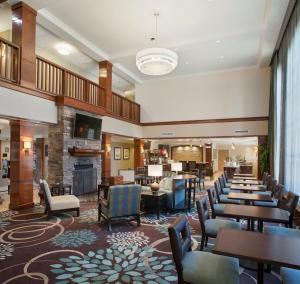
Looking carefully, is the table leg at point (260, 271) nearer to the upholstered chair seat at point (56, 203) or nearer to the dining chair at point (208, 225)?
the dining chair at point (208, 225)

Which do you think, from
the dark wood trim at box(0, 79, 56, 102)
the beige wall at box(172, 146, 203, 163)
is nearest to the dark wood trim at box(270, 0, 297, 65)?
the dark wood trim at box(0, 79, 56, 102)

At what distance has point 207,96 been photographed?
10711mm

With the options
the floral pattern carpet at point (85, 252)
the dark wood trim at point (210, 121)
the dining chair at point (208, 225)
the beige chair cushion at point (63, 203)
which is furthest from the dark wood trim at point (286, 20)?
the beige chair cushion at point (63, 203)

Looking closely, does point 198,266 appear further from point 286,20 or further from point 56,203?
point 286,20

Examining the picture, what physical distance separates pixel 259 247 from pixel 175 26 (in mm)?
6735

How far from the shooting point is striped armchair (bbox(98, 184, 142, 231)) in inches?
181

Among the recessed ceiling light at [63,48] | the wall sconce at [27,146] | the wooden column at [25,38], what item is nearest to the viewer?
the wooden column at [25,38]

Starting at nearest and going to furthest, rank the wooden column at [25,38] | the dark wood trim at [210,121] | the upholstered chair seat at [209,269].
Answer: the upholstered chair seat at [209,269] < the wooden column at [25,38] < the dark wood trim at [210,121]

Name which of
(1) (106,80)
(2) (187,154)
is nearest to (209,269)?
(1) (106,80)

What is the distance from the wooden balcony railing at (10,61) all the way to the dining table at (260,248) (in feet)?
19.0

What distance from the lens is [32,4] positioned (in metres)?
5.91

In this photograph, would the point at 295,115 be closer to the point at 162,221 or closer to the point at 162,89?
the point at 162,221

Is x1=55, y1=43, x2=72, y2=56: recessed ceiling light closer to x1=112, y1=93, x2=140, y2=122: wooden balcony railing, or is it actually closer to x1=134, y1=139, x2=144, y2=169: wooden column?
x1=112, y1=93, x2=140, y2=122: wooden balcony railing

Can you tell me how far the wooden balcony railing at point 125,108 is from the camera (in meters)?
10.1
